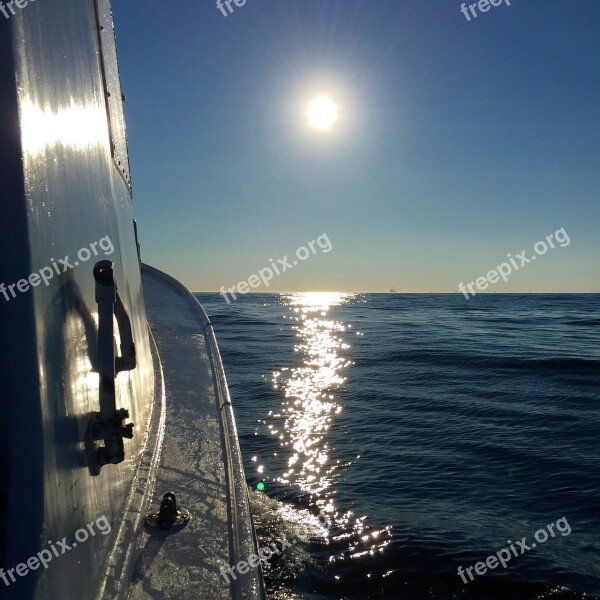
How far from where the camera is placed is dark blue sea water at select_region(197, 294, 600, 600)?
5047 millimetres

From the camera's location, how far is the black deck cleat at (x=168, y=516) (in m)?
2.78

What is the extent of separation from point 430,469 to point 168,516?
18.3 ft

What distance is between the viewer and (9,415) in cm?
123

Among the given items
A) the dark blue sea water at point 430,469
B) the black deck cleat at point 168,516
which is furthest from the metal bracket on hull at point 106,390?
the dark blue sea water at point 430,469

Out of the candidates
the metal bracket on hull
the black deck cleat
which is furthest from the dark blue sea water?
the metal bracket on hull

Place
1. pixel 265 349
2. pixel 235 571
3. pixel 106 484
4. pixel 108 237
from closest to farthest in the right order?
pixel 106 484, pixel 235 571, pixel 108 237, pixel 265 349

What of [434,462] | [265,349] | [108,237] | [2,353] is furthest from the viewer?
[265,349]

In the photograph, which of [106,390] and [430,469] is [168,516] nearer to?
[106,390]

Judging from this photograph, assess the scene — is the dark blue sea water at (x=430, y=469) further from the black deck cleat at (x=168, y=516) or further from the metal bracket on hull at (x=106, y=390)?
the metal bracket on hull at (x=106, y=390)

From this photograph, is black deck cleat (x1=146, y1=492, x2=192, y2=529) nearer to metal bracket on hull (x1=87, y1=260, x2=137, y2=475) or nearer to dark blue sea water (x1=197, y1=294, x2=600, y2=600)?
metal bracket on hull (x1=87, y1=260, x2=137, y2=475)

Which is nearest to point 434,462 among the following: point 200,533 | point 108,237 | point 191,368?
point 191,368

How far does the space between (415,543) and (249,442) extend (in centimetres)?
401

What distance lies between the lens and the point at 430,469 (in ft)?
25.1

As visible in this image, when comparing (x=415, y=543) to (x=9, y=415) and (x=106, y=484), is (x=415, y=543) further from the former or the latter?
(x=9, y=415)
